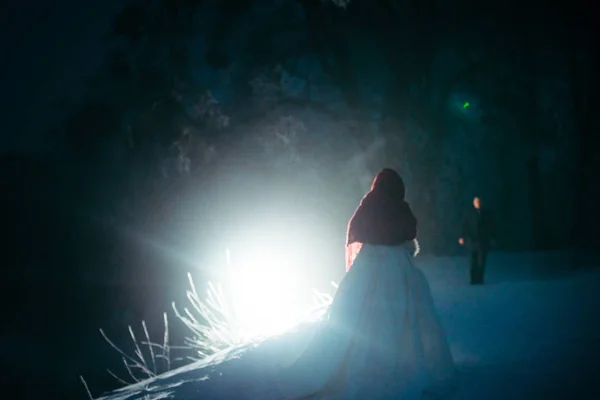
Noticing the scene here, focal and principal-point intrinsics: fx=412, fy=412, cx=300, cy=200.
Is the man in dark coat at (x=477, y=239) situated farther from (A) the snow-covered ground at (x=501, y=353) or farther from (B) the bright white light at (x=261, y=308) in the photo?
(B) the bright white light at (x=261, y=308)

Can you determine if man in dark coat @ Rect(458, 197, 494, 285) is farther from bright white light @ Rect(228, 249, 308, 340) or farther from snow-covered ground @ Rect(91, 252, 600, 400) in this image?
bright white light @ Rect(228, 249, 308, 340)

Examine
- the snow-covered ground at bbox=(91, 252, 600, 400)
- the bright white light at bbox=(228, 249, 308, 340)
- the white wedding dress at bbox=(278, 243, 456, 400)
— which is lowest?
the bright white light at bbox=(228, 249, 308, 340)

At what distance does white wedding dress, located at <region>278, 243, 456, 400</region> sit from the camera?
3.43m

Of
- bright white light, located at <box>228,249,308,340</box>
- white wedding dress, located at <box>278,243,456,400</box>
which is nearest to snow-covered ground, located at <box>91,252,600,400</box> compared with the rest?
white wedding dress, located at <box>278,243,456,400</box>

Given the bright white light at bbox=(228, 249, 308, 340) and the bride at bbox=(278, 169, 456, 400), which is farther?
the bright white light at bbox=(228, 249, 308, 340)

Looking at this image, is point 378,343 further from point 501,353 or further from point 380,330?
point 501,353

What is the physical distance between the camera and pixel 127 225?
1800 centimetres

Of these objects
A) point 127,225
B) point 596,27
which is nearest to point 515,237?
point 596,27

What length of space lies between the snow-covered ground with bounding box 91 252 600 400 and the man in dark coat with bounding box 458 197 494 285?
1.12m

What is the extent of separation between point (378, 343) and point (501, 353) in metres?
1.62

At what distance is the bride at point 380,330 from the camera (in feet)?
11.3

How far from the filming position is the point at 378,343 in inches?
141

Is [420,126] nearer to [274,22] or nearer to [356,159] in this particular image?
[356,159]

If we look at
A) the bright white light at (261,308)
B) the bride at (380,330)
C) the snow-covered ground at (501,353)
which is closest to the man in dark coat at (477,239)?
the snow-covered ground at (501,353)
